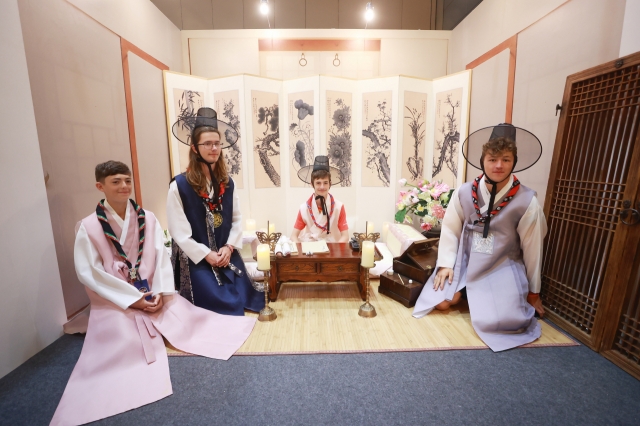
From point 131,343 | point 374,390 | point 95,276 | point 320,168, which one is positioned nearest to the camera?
point 374,390

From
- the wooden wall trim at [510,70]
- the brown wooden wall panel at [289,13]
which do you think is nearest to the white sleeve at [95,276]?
the wooden wall trim at [510,70]

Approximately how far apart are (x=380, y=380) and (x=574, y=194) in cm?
224

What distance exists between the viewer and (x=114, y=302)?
2.15 metres

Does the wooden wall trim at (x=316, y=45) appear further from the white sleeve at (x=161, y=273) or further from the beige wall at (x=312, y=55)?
the white sleeve at (x=161, y=273)

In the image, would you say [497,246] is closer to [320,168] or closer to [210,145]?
[320,168]

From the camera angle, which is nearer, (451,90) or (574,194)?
(574,194)

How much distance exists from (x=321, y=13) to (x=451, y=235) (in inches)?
191

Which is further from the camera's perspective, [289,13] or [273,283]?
[289,13]

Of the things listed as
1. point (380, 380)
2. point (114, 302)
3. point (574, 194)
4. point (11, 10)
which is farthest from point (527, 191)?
point (11, 10)

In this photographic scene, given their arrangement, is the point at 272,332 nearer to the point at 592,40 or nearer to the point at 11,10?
the point at 11,10

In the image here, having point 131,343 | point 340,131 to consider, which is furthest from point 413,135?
point 131,343

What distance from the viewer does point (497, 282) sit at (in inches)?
101

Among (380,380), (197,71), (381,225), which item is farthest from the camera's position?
(197,71)

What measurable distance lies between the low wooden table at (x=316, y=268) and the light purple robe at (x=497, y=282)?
0.71 meters
